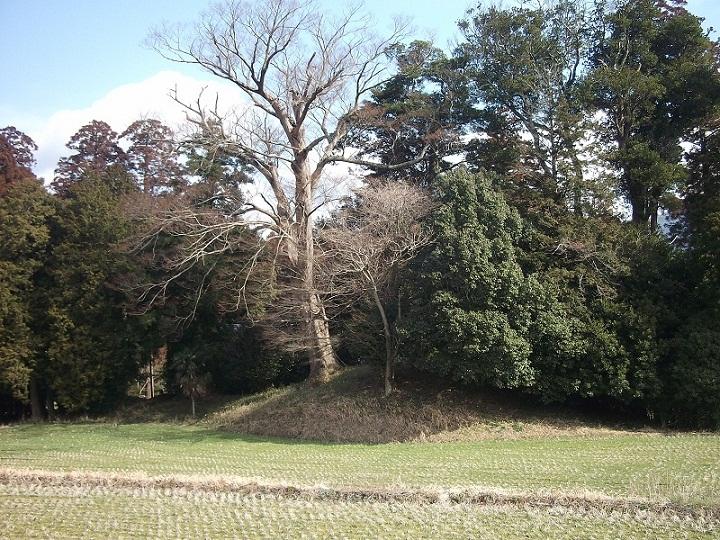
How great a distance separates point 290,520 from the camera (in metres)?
8.46

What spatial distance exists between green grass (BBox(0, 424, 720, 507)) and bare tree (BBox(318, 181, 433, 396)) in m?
5.85

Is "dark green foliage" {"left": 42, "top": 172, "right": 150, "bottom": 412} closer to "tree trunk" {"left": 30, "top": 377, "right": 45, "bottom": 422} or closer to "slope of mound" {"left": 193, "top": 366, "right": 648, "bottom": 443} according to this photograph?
"tree trunk" {"left": 30, "top": 377, "right": 45, "bottom": 422}

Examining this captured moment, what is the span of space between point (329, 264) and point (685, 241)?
1329 cm

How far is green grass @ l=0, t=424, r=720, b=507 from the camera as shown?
11.1 m

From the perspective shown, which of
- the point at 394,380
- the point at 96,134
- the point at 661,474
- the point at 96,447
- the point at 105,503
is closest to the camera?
the point at 105,503

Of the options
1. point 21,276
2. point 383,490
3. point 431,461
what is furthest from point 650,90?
point 21,276

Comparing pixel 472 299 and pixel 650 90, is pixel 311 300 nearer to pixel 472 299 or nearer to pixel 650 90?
pixel 472 299

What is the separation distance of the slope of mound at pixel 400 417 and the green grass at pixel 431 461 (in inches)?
43.5

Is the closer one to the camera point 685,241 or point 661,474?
point 661,474

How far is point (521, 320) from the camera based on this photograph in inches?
786

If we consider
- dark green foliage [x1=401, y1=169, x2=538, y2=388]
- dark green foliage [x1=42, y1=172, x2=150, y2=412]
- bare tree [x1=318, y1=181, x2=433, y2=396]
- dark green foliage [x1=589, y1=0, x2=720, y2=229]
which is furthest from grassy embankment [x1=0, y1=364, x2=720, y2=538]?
dark green foliage [x1=589, y1=0, x2=720, y2=229]

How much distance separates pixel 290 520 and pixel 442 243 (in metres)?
13.6

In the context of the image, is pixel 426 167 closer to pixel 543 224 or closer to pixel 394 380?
pixel 543 224

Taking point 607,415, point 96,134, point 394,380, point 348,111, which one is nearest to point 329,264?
point 394,380
